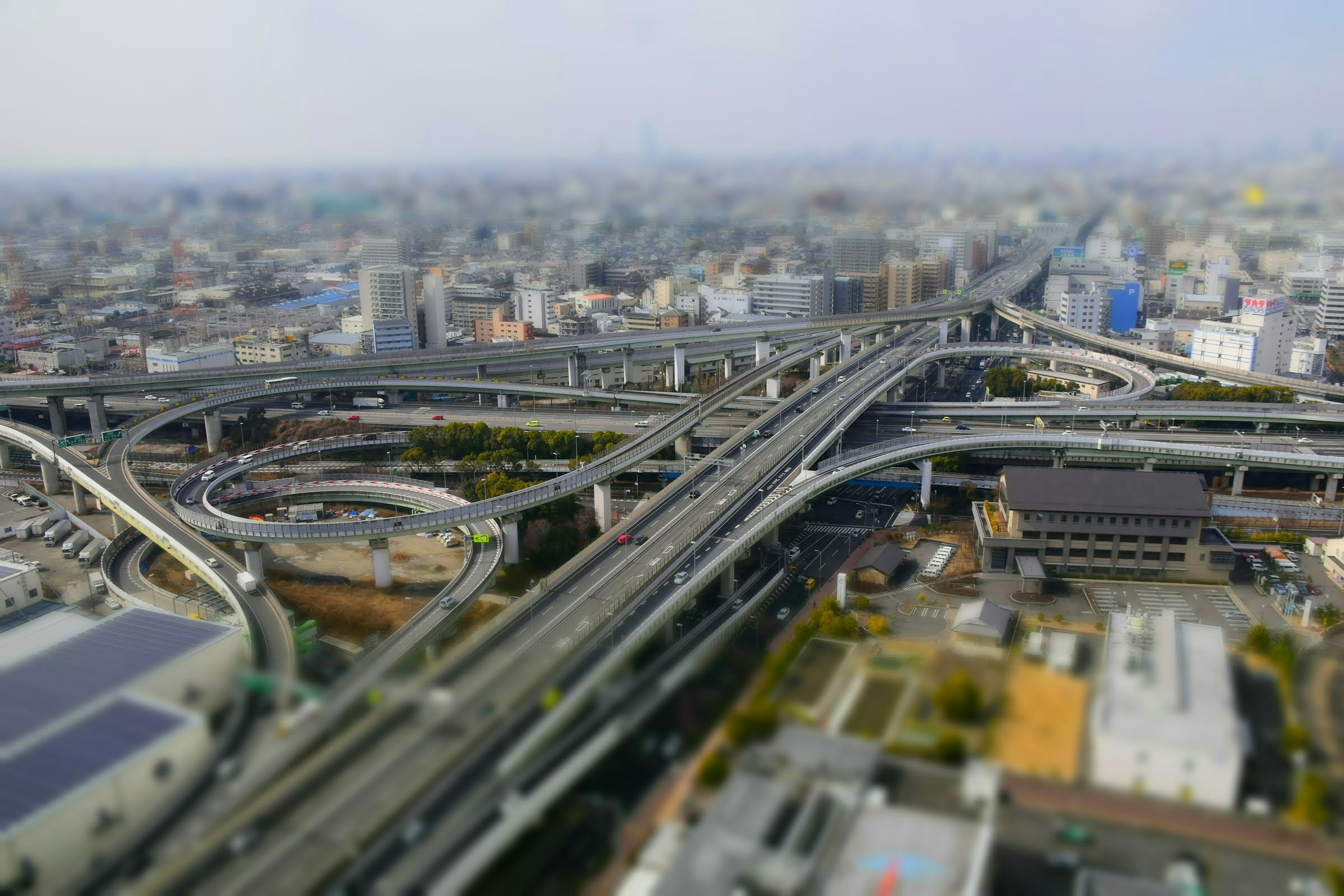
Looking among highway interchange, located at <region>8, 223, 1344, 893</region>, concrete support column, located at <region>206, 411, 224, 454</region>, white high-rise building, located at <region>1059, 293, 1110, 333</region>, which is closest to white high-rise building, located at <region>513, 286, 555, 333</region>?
highway interchange, located at <region>8, 223, 1344, 893</region>

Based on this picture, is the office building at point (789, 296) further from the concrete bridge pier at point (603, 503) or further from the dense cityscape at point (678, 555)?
the concrete bridge pier at point (603, 503)

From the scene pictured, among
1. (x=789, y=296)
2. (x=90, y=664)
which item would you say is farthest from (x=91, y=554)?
(x=789, y=296)

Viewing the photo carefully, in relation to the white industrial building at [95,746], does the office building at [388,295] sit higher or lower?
higher

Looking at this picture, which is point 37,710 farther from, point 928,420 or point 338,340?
point 338,340

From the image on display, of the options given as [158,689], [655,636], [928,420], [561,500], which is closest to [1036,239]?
[928,420]

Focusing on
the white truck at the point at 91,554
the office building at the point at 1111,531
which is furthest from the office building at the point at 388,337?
the office building at the point at 1111,531

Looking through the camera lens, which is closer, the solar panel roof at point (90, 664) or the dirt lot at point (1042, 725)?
the dirt lot at point (1042, 725)

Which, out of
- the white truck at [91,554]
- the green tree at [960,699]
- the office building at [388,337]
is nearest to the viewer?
the green tree at [960,699]

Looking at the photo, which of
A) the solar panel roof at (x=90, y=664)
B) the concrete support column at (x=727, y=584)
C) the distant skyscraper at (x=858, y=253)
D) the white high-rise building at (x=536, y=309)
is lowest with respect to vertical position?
the concrete support column at (x=727, y=584)
